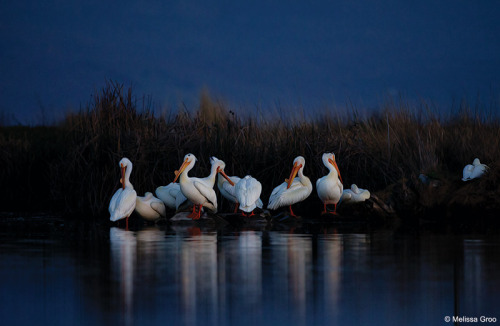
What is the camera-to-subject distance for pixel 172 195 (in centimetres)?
1388

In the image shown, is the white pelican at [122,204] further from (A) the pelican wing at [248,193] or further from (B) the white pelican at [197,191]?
(A) the pelican wing at [248,193]

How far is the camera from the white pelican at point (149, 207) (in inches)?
509

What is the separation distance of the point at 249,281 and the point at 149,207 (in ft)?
23.0

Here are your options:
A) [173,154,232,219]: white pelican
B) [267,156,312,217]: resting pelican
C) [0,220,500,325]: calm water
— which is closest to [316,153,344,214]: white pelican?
[267,156,312,217]: resting pelican

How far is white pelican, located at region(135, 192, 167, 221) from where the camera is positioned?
12.9m

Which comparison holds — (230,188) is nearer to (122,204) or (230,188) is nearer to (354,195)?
(122,204)

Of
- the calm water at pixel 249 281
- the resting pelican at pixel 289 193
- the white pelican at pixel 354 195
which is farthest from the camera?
the white pelican at pixel 354 195

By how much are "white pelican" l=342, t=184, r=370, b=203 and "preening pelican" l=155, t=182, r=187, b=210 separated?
3.18 metres

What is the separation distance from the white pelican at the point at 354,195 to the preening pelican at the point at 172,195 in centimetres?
318

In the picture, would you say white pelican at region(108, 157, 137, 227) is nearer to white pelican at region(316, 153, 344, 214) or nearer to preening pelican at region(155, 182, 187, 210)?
preening pelican at region(155, 182, 187, 210)

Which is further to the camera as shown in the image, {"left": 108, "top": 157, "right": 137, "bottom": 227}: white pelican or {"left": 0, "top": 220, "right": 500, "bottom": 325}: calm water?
{"left": 108, "top": 157, "right": 137, "bottom": 227}: white pelican

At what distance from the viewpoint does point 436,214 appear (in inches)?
547
